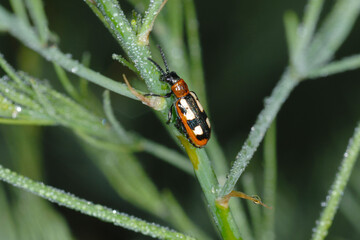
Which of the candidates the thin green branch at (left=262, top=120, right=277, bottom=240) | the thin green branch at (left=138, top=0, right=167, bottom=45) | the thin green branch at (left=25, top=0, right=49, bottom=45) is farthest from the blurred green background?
the thin green branch at (left=138, top=0, right=167, bottom=45)

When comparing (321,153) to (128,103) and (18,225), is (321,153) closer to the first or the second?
(128,103)

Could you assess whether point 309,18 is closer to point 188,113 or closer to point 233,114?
point 188,113

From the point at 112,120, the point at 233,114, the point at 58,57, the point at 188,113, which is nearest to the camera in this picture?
the point at 58,57

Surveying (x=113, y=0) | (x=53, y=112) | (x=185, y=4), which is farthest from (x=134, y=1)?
(x=113, y=0)

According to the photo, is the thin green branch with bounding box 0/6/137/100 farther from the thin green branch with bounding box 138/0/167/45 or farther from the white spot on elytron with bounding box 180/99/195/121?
the white spot on elytron with bounding box 180/99/195/121

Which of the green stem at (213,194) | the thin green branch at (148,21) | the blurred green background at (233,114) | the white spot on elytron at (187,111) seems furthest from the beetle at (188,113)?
the blurred green background at (233,114)

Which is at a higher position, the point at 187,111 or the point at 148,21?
the point at 187,111

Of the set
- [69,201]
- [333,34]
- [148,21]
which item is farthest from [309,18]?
[69,201]

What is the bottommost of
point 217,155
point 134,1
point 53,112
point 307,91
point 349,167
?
point 349,167
